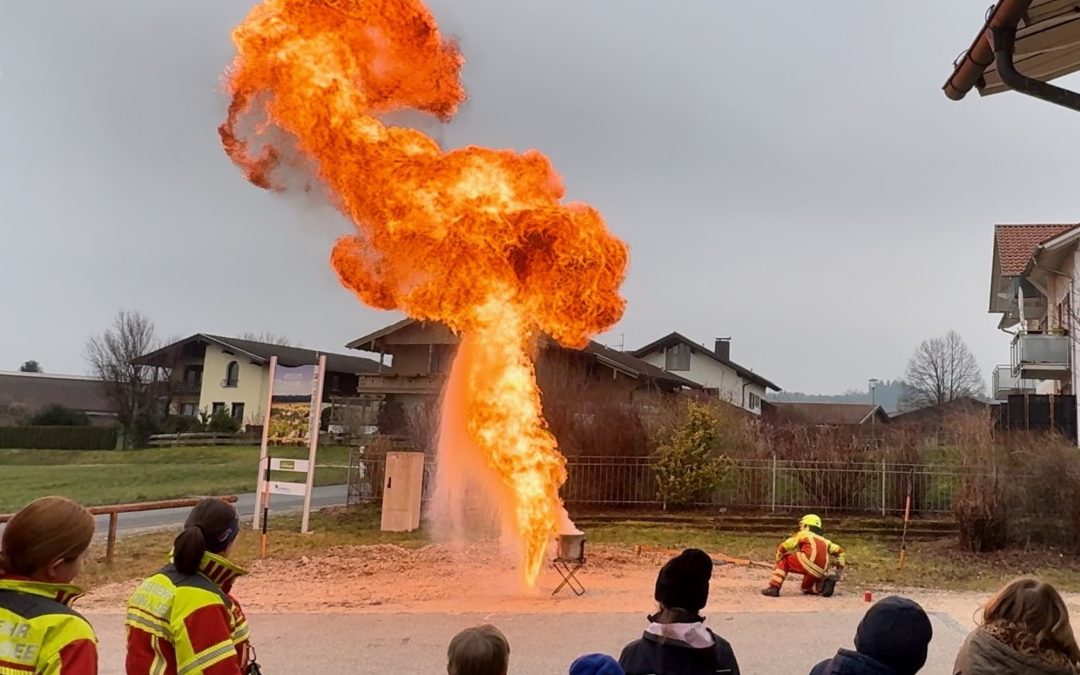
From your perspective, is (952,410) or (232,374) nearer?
(952,410)

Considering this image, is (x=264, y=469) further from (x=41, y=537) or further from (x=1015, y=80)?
(x=1015, y=80)

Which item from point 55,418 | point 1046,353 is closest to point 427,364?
point 1046,353

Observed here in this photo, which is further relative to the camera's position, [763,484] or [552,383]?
[552,383]

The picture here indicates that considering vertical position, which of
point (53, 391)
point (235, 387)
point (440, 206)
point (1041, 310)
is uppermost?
point (1041, 310)

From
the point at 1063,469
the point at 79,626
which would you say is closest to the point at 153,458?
the point at 1063,469

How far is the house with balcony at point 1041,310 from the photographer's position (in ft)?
80.1

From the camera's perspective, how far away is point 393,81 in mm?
11133

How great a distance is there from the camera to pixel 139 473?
1208 inches

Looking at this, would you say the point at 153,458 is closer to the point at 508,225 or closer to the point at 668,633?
the point at 508,225

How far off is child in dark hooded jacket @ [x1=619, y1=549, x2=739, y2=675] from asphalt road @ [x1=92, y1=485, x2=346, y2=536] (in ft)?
44.3

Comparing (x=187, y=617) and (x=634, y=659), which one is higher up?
(x=187, y=617)

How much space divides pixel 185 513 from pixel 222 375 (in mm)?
34002

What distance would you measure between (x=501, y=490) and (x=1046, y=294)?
25712 mm

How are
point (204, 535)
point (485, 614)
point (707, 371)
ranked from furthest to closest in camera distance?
point (707, 371) → point (485, 614) → point (204, 535)
